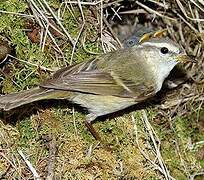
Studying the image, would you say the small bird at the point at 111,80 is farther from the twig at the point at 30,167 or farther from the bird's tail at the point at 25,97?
the twig at the point at 30,167

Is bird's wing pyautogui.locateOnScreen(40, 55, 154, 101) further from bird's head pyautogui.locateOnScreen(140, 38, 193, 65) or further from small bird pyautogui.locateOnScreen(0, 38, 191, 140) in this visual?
bird's head pyautogui.locateOnScreen(140, 38, 193, 65)

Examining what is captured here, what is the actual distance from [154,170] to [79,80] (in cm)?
83

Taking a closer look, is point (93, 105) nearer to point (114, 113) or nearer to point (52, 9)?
point (114, 113)

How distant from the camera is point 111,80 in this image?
344 cm

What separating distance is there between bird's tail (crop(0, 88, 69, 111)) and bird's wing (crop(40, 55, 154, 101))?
8 cm

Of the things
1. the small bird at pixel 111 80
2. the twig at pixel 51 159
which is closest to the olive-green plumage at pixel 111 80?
the small bird at pixel 111 80

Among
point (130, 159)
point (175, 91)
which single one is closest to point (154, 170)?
point (130, 159)

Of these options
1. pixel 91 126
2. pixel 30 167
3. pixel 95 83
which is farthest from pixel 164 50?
pixel 30 167

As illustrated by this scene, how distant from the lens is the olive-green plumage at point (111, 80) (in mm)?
3250

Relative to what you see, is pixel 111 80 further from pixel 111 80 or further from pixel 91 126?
pixel 91 126

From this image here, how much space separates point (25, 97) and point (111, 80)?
61 centimetres

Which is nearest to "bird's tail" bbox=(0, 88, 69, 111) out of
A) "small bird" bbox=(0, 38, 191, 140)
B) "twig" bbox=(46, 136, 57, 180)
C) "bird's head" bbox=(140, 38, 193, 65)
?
"small bird" bbox=(0, 38, 191, 140)

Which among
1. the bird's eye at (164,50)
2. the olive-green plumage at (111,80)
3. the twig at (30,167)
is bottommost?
the twig at (30,167)

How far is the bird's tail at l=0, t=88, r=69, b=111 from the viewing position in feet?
10.4
